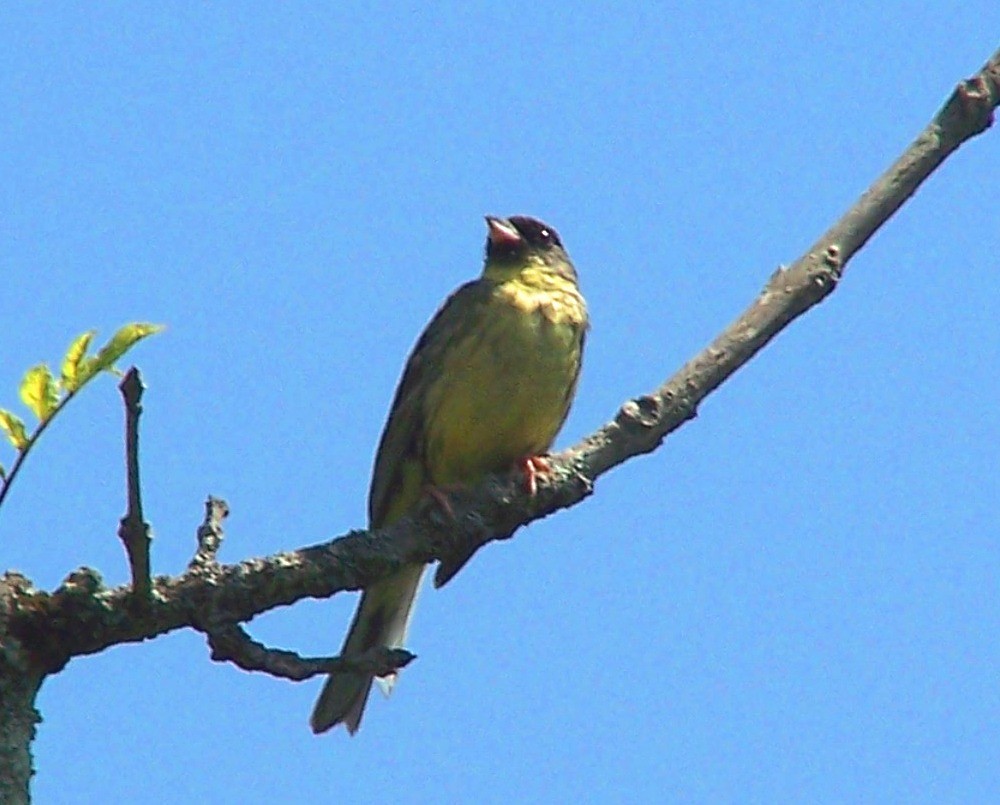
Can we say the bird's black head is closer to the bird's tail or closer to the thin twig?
the bird's tail

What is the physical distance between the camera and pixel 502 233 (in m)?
7.66

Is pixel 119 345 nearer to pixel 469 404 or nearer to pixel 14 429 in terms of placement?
pixel 14 429

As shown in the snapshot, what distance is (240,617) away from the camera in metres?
4.25

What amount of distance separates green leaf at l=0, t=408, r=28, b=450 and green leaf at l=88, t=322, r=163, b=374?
192 millimetres

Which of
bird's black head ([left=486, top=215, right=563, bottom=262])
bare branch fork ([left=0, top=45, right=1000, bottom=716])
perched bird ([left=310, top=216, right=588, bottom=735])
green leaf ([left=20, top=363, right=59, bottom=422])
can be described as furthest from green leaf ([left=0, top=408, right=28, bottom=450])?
bird's black head ([left=486, top=215, right=563, bottom=262])

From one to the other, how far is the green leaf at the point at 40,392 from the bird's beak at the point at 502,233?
428 centimetres

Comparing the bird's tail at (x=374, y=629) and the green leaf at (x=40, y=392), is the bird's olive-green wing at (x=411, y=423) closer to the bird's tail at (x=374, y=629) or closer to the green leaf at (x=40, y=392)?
the bird's tail at (x=374, y=629)

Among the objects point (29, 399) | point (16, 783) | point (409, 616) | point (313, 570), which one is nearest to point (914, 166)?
point (313, 570)

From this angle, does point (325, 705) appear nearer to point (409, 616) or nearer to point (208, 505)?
point (409, 616)

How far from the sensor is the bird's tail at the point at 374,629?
241 inches

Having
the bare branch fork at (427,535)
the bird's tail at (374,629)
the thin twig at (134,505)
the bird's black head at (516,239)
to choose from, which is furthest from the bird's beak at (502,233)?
the thin twig at (134,505)

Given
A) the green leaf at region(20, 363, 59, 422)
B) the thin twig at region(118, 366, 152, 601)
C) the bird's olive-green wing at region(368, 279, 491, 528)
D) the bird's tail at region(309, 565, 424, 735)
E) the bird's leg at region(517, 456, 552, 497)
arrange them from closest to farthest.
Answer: the thin twig at region(118, 366, 152, 601) → the green leaf at region(20, 363, 59, 422) → the bird's leg at region(517, 456, 552, 497) → the bird's tail at region(309, 565, 424, 735) → the bird's olive-green wing at region(368, 279, 491, 528)

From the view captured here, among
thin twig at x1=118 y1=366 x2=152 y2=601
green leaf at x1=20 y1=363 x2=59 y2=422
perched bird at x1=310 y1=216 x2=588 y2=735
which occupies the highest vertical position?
perched bird at x1=310 y1=216 x2=588 y2=735

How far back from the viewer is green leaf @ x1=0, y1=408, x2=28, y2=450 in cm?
351
